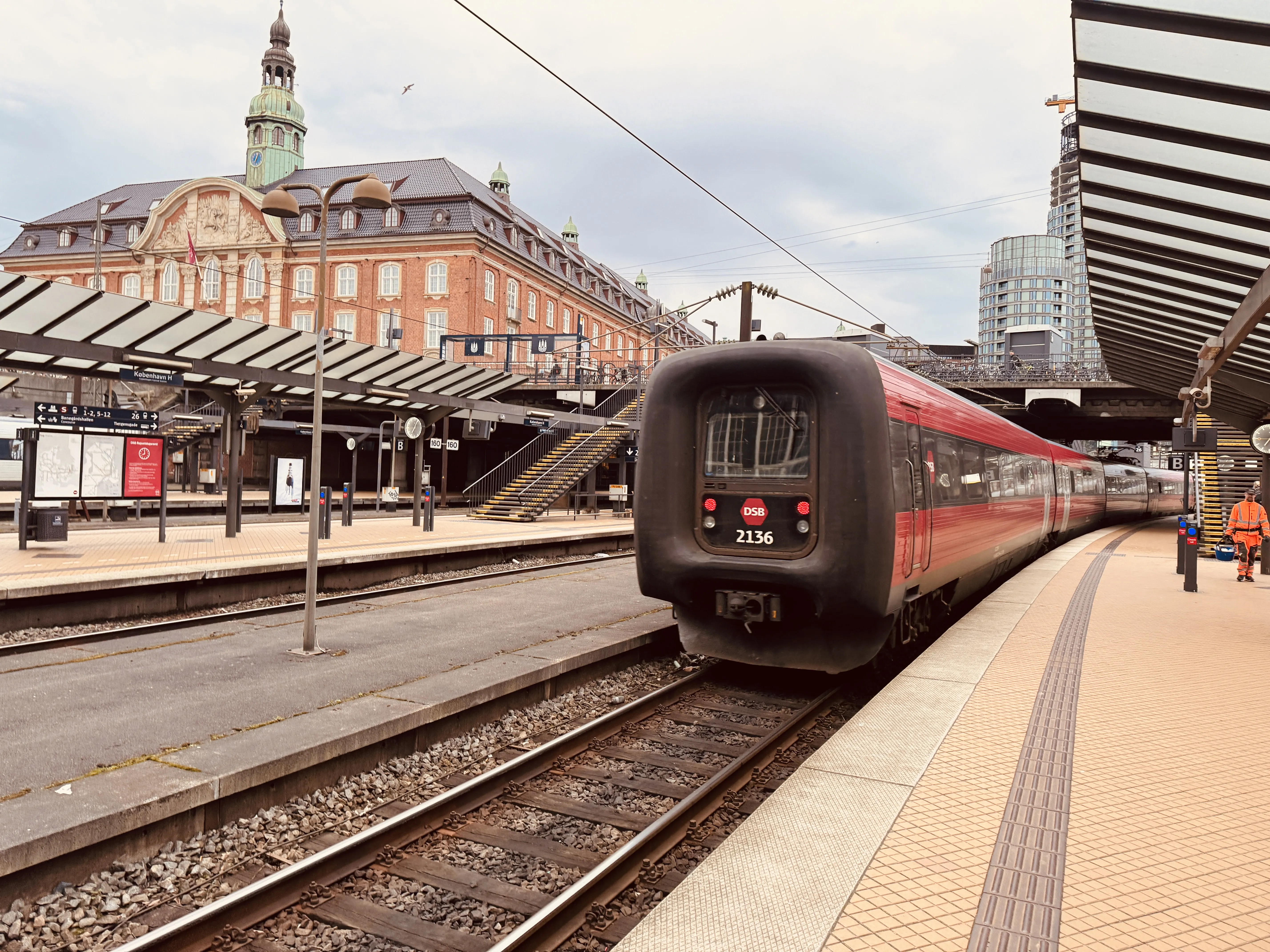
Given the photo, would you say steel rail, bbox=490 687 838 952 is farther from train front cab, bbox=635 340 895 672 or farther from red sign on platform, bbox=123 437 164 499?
red sign on platform, bbox=123 437 164 499

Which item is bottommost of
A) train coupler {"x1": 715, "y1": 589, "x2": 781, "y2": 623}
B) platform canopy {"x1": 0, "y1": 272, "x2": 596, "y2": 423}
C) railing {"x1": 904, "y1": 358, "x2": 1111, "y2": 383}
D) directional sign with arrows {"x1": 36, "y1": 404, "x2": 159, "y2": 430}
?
train coupler {"x1": 715, "y1": 589, "x2": 781, "y2": 623}

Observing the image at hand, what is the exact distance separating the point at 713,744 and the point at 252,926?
351 cm

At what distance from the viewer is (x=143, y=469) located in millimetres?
14195

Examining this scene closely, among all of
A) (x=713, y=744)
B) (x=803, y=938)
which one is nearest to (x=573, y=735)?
(x=713, y=744)

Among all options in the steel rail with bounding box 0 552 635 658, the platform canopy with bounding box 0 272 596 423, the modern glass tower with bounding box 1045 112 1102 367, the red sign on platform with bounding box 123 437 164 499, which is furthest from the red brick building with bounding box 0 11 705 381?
the modern glass tower with bounding box 1045 112 1102 367

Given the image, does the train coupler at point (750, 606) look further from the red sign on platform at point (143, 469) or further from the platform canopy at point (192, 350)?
the red sign on platform at point (143, 469)

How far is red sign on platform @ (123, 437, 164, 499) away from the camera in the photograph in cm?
1389

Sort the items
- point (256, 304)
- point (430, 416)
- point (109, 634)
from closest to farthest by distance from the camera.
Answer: point (109, 634) → point (430, 416) → point (256, 304)

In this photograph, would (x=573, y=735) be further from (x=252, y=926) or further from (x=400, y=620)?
(x=400, y=620)

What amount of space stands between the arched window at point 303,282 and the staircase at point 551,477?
2654cm

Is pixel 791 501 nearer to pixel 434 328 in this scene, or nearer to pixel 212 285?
pixel 434 328

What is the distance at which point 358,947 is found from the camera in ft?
12.0

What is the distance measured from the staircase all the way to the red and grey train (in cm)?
1769

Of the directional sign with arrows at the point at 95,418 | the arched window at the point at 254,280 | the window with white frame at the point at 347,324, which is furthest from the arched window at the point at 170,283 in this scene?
the directional sign with arrows at the point at 95,418
